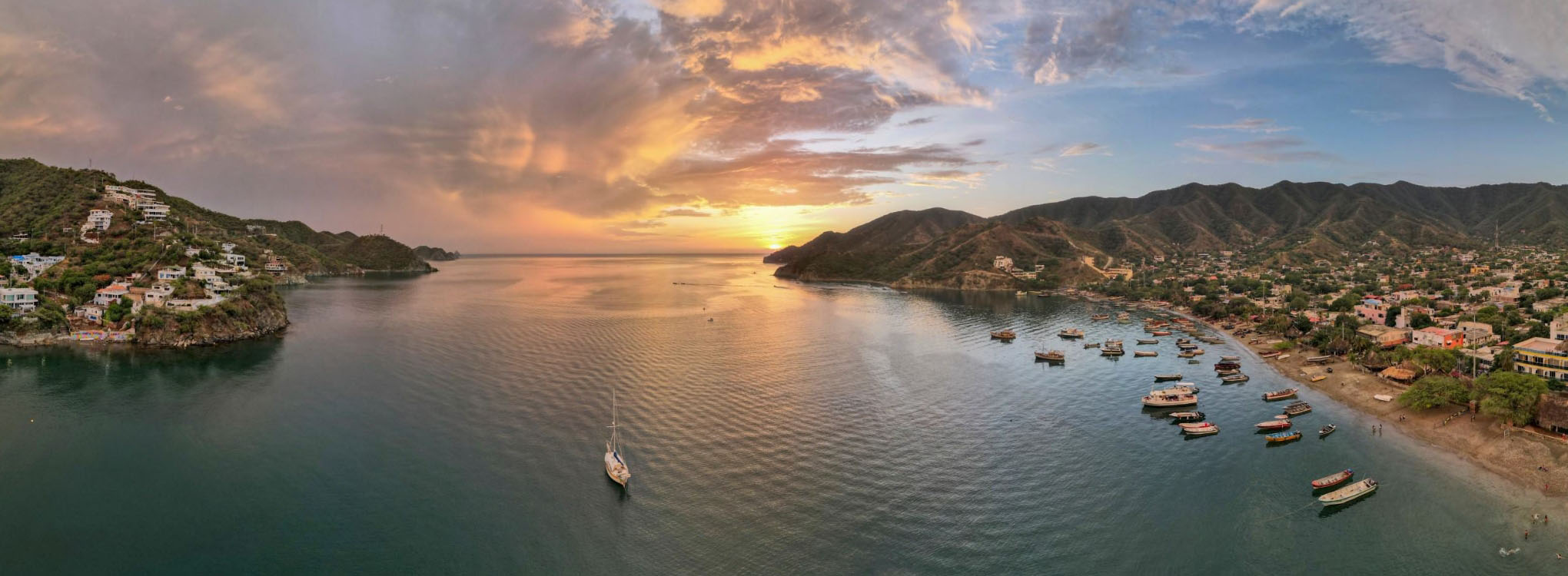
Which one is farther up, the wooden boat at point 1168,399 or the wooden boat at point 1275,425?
the wooden boat at point 1168,399

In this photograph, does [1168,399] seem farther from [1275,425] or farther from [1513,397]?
[1513,397]

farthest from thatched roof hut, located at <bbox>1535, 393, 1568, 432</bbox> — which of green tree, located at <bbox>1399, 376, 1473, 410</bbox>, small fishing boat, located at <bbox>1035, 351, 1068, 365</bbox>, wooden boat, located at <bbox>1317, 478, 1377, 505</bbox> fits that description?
small fishing boat, located at <bbox>1035, 351, 1068, 365</bbox>

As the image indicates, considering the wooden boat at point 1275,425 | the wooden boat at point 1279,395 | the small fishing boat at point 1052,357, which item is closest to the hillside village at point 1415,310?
the wooden boat at point 1279,395

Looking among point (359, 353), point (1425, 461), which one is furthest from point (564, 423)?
point (1425, 461)

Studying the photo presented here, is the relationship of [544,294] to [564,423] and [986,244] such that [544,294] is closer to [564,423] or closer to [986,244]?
[564,423]

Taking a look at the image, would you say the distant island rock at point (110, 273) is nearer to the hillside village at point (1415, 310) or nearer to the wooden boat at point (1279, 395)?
the wooden boat at point (1279, 395)

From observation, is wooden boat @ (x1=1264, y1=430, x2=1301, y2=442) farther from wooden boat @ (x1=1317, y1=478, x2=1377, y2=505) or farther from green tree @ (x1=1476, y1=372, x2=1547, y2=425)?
green tree @ (x1=1476, y1=372, x2=1547, y2=425)
